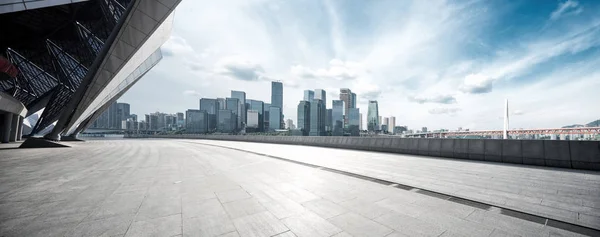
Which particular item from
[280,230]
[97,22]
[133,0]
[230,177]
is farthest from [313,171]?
[97,22]

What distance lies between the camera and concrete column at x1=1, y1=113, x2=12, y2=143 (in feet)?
90.1

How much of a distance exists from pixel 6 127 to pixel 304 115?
163 m

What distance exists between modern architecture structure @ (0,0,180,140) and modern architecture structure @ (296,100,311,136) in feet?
490

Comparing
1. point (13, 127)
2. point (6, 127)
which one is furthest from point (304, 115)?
point (6, 127)

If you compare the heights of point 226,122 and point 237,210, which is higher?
point 226,122

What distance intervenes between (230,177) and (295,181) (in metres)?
2.27

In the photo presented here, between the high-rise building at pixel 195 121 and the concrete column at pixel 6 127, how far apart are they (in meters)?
139

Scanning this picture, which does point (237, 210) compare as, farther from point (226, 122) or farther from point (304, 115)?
point (226, 122)

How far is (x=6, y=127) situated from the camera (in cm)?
2766

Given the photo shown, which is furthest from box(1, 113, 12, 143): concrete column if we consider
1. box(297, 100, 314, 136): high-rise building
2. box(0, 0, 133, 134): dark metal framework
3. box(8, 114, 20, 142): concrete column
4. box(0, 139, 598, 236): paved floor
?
box(297, 100, 314, 136): high-rise building

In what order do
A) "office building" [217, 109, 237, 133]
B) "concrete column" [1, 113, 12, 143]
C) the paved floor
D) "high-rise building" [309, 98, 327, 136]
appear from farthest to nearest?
"high-rise building" [309, 98, 327, 136], "office building" [217, 109, 237, 133], "concrete column" [1, 113, 12, 143], the paved floor

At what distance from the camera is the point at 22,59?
3070 cm

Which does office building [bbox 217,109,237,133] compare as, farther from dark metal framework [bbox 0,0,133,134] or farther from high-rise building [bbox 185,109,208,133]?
dark metal framework [bbox 0,0,133,134]

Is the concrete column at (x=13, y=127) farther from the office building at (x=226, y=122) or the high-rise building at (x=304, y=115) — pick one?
the high-rise building at (x=304, y=115)
